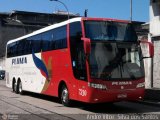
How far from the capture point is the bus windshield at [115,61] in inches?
586

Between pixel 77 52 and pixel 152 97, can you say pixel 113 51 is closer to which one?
pixel 77 52

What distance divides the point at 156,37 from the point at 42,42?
20.7 ft

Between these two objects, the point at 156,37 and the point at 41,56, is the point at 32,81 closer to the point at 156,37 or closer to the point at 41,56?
the point at 41,56

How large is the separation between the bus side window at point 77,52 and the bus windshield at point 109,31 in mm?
462

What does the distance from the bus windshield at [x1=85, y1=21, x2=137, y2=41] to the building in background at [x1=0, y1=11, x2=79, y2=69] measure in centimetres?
6613

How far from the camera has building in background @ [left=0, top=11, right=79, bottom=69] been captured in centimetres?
8269

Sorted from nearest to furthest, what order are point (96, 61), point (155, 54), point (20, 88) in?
point (96, 61), point (155, 54), point (20, 88)

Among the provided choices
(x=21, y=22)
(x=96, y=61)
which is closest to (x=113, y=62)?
(x=96, y=61)

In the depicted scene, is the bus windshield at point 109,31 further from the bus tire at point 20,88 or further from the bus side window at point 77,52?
the bus tire at point 20,88

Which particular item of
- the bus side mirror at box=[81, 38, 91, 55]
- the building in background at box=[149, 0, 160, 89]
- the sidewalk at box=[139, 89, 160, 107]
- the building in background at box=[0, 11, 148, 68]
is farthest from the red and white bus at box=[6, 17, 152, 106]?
the building in background at box=[0, 11, 148, 68]

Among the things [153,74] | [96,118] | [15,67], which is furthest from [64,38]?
[15,67]

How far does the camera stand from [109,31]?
1570 cm

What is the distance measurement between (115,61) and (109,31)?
1244 mm

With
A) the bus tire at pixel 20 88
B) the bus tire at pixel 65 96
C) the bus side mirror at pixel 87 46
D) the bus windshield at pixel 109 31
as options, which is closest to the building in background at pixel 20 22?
the bus tire at pixel 20 88
